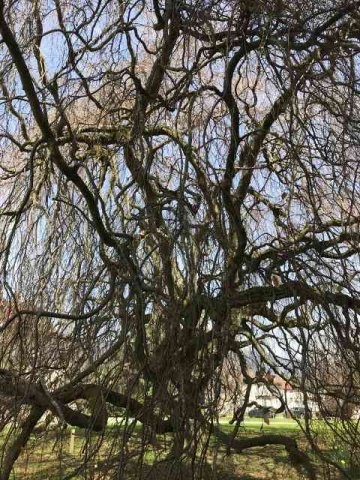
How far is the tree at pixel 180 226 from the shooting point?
2027 millimetres

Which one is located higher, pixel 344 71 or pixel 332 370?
pixel 344 71

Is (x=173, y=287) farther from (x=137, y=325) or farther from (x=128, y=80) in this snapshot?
(x=128, y=80)

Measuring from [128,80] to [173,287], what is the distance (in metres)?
1.63

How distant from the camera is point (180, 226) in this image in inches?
79.3

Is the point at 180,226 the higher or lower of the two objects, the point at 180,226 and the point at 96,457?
the higher

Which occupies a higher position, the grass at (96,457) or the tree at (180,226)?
the tree at (180,226)

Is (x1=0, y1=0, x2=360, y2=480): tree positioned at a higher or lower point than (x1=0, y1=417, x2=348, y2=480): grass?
higher

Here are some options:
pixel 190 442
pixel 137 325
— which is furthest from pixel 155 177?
pixel 190 442

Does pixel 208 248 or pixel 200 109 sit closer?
pixel 208 248

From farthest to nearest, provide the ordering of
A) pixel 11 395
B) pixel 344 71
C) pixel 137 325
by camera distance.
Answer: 1. pixel 11 395
2. pixel 344 71
3. pixel 137 325

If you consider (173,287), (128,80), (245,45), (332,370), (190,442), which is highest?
(128,80)

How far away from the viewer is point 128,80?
3346mm

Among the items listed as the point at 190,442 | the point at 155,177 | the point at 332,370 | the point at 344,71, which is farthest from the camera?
the point at 155,177

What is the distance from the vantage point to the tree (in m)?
2.03
